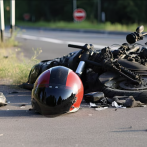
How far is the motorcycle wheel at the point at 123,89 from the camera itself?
7.00m

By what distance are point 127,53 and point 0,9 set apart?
1186 cm

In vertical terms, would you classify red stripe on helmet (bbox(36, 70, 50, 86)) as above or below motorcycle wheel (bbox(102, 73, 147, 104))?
above

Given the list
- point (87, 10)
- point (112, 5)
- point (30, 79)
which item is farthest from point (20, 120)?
point (87, 10)

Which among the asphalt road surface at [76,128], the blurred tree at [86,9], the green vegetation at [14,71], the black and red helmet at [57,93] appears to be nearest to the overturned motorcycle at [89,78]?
the black and red helmet at [57,93]

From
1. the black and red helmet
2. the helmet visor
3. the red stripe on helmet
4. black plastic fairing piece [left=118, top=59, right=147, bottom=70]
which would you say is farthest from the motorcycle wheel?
the red stripe on helmet

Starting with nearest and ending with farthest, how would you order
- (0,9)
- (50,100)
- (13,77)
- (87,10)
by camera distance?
(50,100) → (13,77) → (0,9) → (87,10)

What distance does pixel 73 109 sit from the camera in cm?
630

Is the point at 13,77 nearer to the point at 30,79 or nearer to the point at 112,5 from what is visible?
the point at 30,79

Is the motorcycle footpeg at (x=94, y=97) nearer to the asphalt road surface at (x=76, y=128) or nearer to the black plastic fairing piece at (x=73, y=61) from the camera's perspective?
the asphalt road surface at (x=76, y=128)

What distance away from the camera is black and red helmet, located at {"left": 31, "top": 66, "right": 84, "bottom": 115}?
601 centimetres

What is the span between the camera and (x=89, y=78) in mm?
7828

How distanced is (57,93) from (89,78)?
1891 mm

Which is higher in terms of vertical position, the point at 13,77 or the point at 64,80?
the point at 64,80

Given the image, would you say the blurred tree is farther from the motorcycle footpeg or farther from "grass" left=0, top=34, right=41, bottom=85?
the motorcycle footpeg
